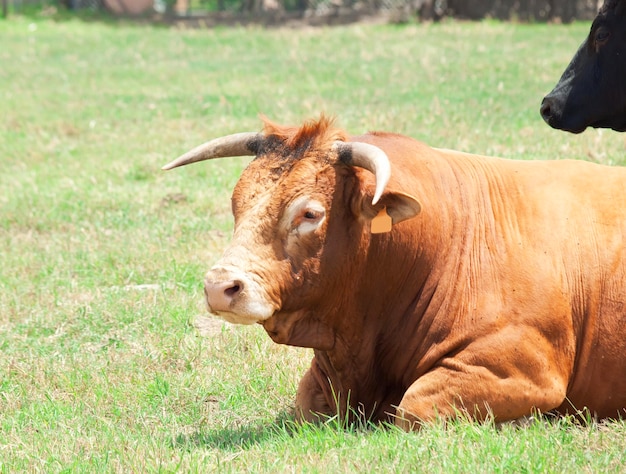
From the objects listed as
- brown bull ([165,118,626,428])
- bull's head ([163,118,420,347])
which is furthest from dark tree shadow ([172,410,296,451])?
bull's head ([163,118,420,347])

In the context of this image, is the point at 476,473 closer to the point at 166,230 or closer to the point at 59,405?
the point at 59,405

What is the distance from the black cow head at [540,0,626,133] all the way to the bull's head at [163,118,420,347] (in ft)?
7.50

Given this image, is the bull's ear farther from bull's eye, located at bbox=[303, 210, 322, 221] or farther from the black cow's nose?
the black cow's nose

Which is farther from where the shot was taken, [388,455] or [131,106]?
[131,106]

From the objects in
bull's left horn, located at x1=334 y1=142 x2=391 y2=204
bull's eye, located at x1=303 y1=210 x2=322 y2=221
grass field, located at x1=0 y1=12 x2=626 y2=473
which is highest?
bull's left horn, located at x1=334 y1=142 x2=391 y2=204

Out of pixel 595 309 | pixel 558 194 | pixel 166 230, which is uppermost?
pixel 558 194

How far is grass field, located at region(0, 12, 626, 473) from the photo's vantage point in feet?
14.4

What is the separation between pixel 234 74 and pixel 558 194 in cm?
1195

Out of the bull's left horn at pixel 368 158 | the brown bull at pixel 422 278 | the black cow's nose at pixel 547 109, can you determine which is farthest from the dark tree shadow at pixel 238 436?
the black cow's nose at pixel 547 109

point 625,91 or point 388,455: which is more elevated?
point 625,91

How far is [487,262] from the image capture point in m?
4.82

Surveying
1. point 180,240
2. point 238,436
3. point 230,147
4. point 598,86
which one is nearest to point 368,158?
point 230,147

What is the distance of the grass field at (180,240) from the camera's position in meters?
4.40

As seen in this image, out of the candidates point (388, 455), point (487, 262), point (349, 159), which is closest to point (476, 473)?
point (388, 455)
